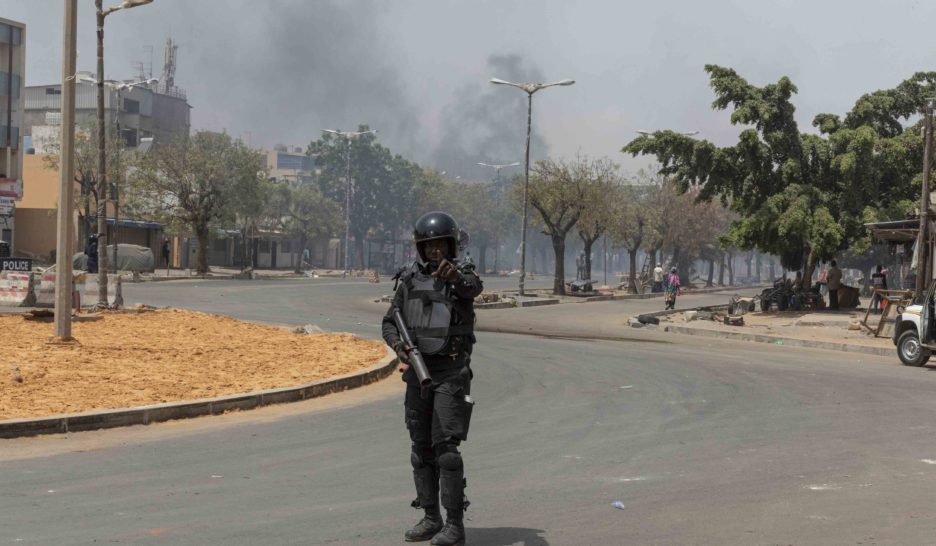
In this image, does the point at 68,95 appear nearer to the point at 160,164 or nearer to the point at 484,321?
the point at 484,321

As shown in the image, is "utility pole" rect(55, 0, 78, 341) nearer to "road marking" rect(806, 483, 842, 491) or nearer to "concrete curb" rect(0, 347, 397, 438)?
"concrete curb" rect(0, 347, 397, 438)

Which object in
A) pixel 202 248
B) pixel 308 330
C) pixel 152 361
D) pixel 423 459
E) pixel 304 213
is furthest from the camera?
pixel 304 213

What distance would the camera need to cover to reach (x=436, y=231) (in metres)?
5.70

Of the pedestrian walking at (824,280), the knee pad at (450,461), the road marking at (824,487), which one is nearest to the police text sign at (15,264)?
the road marking at (824,487)

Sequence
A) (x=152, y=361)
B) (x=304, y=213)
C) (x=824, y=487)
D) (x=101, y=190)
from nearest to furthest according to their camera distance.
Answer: (x=824, y=487) < (x=152, y=361) < (x=101, y=190) < (x=304, y=213)

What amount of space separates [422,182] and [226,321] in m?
91.5

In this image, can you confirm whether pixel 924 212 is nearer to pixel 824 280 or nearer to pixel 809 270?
pixel 809 270

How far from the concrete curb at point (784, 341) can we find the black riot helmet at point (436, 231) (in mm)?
18507

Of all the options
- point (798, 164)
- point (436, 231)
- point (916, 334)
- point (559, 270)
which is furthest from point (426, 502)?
point (559, 270)

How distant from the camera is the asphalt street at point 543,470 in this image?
5.98 metres

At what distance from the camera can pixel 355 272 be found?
81750 mm

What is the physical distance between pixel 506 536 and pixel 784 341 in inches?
820

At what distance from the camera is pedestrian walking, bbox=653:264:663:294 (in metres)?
52.4

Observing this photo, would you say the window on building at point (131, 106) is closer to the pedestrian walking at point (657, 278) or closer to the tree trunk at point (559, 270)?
the pedestrian walking at point (657, 278)
